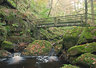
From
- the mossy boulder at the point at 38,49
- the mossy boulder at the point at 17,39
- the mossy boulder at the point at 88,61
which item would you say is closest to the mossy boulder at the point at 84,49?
the mossy boulder at the point at 88,61

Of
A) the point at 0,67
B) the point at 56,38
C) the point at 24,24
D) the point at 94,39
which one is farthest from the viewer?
the point at 56,38

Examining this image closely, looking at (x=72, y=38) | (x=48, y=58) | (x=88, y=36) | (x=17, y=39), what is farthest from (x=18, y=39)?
(x=88, y=36)

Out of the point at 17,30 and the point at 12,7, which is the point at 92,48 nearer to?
the point at 17,30

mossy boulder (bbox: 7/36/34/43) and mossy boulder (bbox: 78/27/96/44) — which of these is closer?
mossy boulder (bbox: 78/27/96/44)

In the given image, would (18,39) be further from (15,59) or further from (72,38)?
(72,38)

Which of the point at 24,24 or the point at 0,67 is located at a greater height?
the point at 24,24

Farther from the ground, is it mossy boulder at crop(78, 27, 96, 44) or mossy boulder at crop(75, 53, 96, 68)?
mossy boulder at crop(78, 27, 96, 44)

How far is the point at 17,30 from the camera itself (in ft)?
47.6

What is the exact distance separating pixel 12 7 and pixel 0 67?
10.9 m

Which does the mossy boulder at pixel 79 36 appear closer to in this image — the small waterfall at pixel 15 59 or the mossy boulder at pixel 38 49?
the mossy boulder at pixel 38 49

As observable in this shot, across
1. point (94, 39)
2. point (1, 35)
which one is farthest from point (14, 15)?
point (94, 39)

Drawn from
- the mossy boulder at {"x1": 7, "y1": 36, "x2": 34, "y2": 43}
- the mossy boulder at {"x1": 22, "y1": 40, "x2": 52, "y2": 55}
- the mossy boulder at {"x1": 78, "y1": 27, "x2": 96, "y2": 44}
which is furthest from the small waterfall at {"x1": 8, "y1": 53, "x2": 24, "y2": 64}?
the mossy boulder at {"x1": 78, "y1": 27, "x2": 96, "y2": 44}

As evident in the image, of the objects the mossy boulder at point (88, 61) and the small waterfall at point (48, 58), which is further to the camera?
the small waterfall at point (48, 58)

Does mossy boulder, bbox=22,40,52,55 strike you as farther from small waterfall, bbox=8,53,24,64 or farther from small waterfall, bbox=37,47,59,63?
small waterfall, bbox=8,53,24,64
